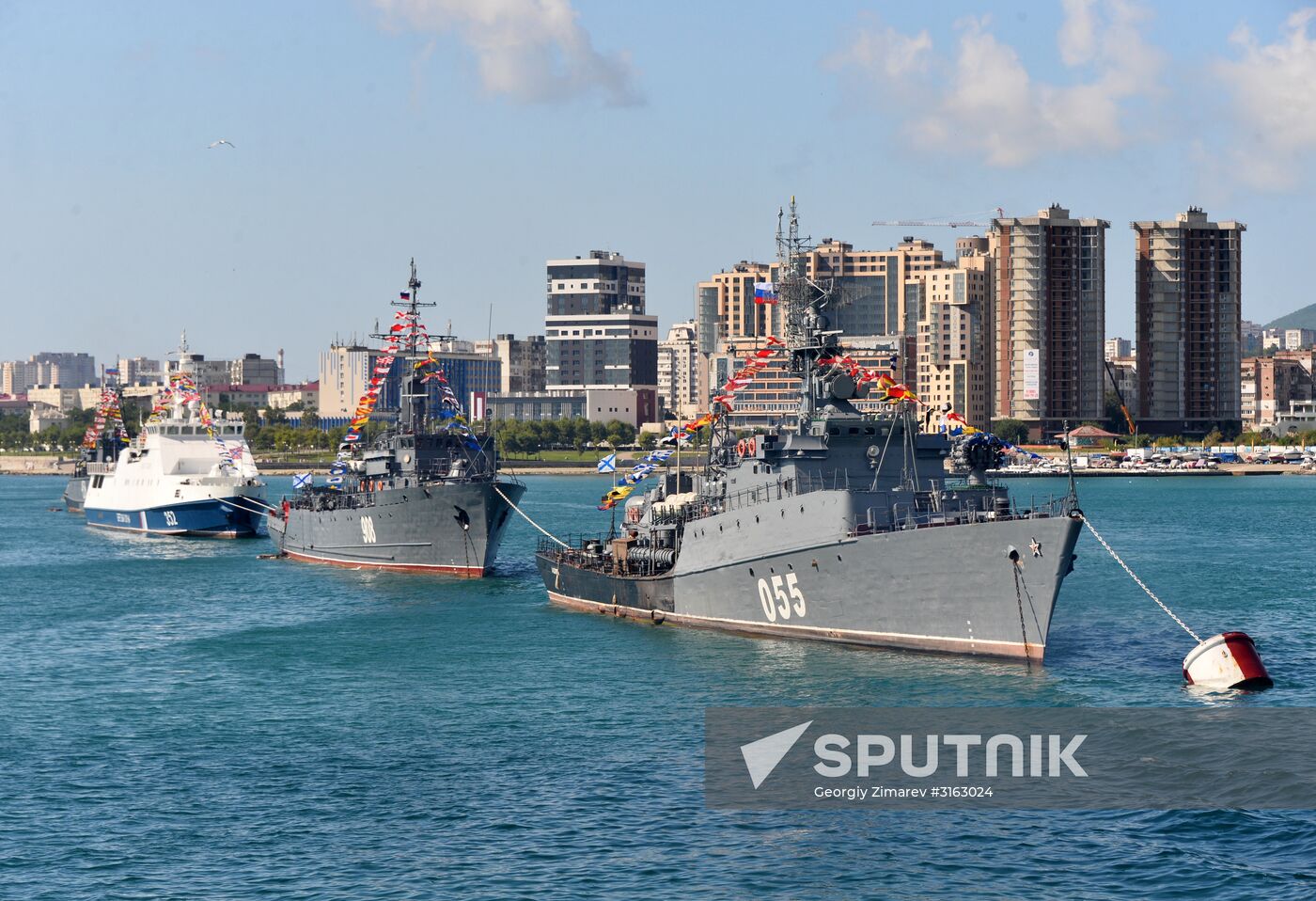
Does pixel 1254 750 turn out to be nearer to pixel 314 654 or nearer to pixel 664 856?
pixel 664 856

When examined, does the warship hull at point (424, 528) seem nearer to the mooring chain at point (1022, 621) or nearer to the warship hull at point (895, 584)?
the warship hull at point (895, 584)

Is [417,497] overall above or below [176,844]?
above

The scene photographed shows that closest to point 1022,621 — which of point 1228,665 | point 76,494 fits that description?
point 1228,665

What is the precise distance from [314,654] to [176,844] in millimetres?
18508

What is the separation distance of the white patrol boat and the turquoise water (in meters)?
31.6

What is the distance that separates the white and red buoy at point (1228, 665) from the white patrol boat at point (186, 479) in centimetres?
6352

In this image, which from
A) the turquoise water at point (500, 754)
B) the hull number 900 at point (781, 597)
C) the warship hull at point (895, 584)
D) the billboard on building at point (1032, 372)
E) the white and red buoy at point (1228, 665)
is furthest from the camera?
the billboard on building at point (1032, 372)

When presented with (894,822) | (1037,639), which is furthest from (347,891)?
(1037,639)

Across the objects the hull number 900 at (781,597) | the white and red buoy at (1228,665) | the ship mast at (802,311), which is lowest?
the white and red buoy at (1228,665)

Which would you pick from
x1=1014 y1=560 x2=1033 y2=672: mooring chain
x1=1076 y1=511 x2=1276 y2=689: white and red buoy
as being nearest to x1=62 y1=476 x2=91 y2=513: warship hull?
x1=1014 y1=560 x2=1033 y2=672: mooring chain

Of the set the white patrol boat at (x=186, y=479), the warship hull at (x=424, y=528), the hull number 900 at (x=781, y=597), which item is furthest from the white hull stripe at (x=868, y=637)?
the white patrol boat at (x=186, y=479)

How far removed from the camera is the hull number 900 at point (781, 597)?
3934 centimetres

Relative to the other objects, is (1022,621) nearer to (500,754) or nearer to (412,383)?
(500,754)

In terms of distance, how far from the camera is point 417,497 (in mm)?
63500
